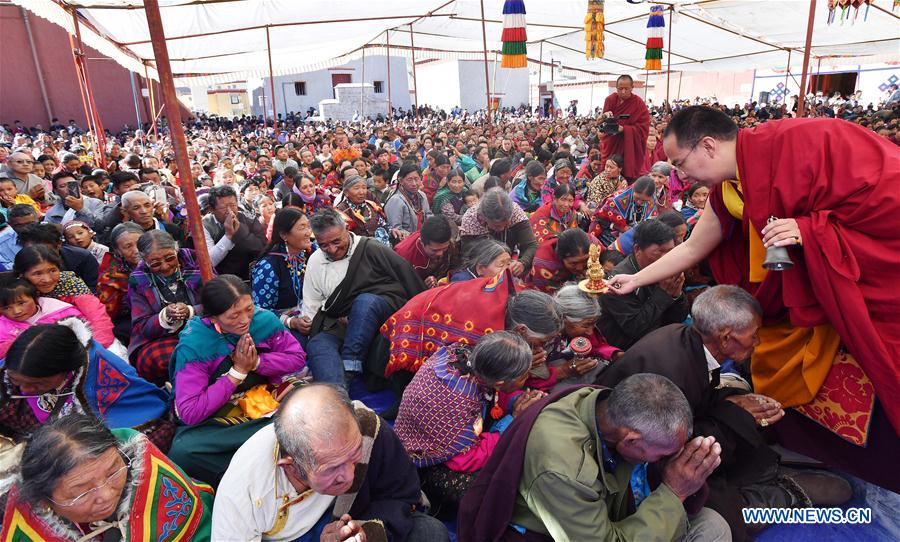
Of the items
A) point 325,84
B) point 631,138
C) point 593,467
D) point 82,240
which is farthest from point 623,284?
point 325,84

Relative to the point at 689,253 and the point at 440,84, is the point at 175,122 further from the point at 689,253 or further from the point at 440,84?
the point at 440,84

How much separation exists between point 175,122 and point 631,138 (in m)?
6.38

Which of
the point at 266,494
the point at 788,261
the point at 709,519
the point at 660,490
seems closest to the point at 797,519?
the point at 709,519

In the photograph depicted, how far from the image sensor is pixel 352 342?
334cm

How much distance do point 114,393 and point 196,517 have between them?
2.95 feet

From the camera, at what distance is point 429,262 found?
423 cm

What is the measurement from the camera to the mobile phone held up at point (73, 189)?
5461mm

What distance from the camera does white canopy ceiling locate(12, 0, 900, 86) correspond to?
8.37 metres

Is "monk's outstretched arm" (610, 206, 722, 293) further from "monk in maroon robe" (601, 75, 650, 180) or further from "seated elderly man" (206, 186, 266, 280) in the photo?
"monk in maroon robe" (601, 75, 650, 180)

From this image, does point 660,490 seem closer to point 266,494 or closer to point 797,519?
point 797,519

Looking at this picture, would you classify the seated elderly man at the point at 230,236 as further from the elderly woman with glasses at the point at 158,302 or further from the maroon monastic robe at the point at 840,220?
the maroon monastic robe at the point at 840,220

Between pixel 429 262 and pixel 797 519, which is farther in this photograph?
pixel 429 262

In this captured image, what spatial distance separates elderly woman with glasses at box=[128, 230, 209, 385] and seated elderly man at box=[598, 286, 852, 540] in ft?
7.92

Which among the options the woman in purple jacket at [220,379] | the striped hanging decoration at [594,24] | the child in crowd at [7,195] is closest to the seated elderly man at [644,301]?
the woman in purple jacket at [220,379]
